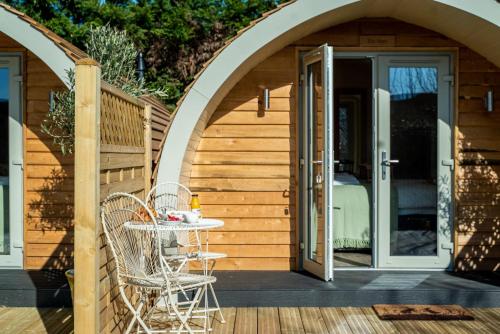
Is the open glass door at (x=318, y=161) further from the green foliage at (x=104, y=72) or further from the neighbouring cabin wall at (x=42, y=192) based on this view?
the neighbouring cabin wall at (x=42, y=192)

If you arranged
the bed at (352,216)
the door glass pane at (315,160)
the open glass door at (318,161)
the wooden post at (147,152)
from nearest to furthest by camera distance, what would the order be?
the wooden post at (147,152)
the open glass door at (318,161)
the door glass pane at (315,160)
the bed at (352,216)

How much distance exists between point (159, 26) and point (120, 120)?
10628 millimetres

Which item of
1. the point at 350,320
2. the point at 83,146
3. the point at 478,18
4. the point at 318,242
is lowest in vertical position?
Answer: the point at 350,320

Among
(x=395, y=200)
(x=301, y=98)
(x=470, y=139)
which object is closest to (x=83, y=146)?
(x=301, y=98)

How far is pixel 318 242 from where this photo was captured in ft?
18.5

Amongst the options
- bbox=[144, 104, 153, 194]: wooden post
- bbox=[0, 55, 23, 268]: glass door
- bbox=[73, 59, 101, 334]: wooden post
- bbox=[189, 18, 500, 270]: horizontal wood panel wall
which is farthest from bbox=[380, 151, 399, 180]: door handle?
bbox=[0, 55, 23, 268]: glass door

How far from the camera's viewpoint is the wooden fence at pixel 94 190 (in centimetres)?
349

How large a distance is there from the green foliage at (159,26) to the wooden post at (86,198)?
10309mm

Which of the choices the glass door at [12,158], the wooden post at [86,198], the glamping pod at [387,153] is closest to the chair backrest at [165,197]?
the glamping pod at [387,153]

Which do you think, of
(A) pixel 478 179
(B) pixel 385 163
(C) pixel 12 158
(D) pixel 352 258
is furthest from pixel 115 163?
(A) pixel 478 179

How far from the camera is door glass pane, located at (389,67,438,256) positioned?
6066 mm

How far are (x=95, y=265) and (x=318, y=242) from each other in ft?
8.59

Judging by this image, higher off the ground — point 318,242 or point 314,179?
point 314,179

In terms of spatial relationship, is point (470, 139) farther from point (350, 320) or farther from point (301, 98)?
point (350, 320)
